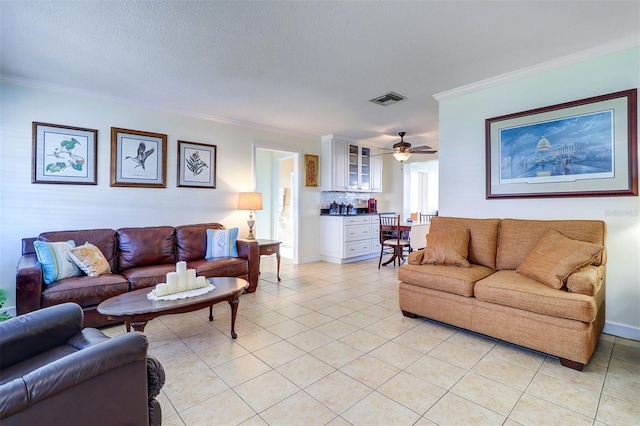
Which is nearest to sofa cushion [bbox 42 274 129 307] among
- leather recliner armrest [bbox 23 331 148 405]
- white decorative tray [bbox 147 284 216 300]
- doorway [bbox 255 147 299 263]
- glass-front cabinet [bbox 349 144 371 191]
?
white decorative tray [bbox 147 284 216 300]

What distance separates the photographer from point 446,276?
2.72 m

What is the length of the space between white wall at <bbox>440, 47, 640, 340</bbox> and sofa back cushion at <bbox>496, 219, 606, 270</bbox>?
228 millimetres

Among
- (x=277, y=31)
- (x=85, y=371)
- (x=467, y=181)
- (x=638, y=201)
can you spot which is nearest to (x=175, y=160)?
(x=277, y=31)

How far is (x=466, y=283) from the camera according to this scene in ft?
8.52

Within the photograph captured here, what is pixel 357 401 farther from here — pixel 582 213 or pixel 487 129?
pixel 487 129

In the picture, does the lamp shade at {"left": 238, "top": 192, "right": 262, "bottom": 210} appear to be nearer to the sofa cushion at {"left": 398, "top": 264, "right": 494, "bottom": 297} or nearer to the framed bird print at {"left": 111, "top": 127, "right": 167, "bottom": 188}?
the framed bird print at {"left": 111, "top": 127, "right": 167, "bottom": 188}

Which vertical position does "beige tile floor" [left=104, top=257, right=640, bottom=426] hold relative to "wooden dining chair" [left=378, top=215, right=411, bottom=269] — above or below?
below

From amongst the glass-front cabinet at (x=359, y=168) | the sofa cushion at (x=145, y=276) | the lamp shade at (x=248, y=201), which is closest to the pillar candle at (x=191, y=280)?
the sofa cushion at (x=145, y=276)

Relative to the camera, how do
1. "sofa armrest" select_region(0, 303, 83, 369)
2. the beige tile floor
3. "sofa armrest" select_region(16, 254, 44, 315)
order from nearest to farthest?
"sofa armrest" select_region(0, 303, 83, 369)
the beige tile floor
"sofa armrest" select_region(16, 254, 44, 315)

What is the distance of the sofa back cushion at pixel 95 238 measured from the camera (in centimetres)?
311

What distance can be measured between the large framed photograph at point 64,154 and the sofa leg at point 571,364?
479 centimetres

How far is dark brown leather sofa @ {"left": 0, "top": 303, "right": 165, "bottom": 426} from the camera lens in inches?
39.7

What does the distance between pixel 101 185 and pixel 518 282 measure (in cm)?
444

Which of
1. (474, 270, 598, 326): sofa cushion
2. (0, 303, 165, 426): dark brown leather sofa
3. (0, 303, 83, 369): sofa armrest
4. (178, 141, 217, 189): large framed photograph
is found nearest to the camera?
(0, 303, 165, 426): dark brown leather sofa
